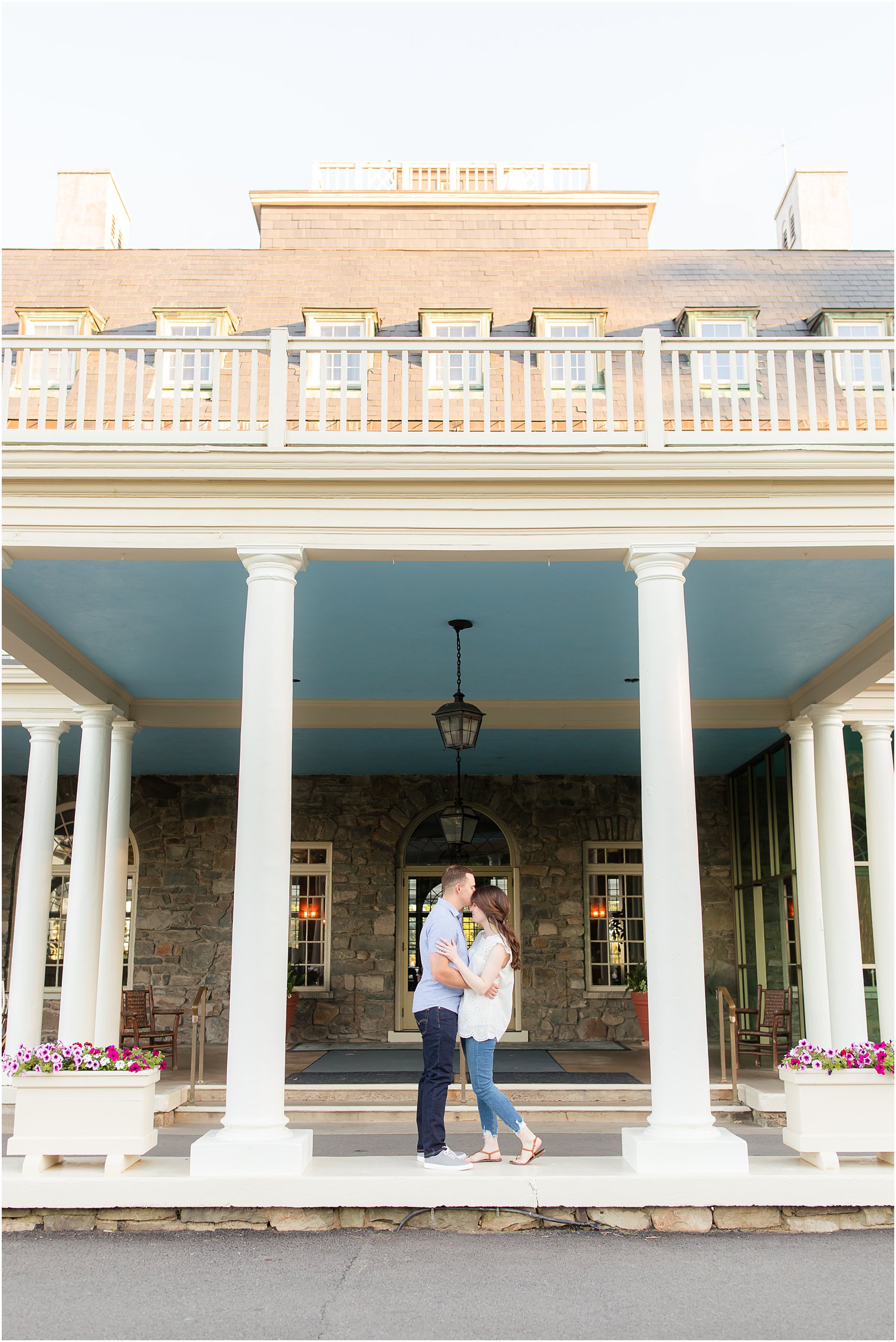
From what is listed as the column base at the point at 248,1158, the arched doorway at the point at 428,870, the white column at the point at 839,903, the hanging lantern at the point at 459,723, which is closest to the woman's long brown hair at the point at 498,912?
the column base at the point at 248,1158

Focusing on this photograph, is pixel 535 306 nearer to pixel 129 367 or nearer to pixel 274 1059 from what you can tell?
pixel 129 367

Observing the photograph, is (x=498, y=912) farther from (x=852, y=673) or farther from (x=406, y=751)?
(x=406, y=751)

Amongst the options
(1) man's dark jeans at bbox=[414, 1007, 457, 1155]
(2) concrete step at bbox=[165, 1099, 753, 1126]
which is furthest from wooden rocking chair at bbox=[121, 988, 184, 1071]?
(1) man's dark jeans at bbox=[414, 1007, 457, 1155]

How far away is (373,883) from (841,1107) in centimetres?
839

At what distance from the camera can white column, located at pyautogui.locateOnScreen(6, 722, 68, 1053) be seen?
945cm

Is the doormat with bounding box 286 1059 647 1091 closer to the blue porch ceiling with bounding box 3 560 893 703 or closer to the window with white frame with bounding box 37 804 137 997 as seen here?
the blue porch ceiling with bounding box 3 560 893 703

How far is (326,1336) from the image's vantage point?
3.82 metres

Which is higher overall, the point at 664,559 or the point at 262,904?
the point at 664,559

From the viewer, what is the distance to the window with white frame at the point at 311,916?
13.3 m

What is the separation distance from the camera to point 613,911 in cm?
1361

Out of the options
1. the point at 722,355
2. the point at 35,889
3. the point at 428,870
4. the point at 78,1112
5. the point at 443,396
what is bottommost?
the point at 78,1112

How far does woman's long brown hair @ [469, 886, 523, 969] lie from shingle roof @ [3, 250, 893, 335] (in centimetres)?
759

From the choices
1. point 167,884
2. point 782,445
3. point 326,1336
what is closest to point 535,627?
Answer: point 782,445

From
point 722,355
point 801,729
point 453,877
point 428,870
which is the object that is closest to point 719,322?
point 722,355
